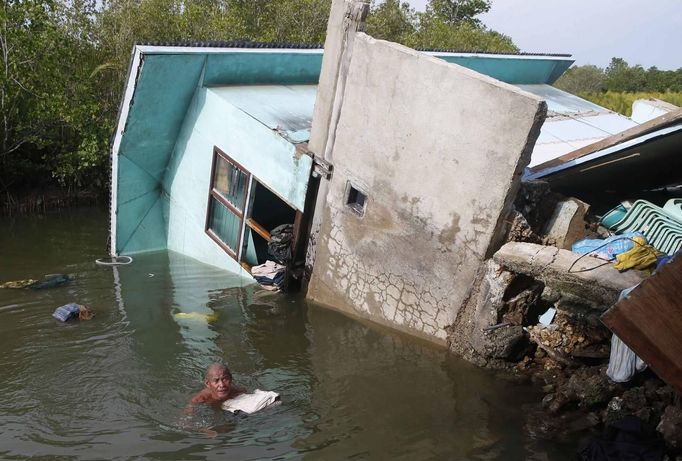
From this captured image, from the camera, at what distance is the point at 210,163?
11.1 meters

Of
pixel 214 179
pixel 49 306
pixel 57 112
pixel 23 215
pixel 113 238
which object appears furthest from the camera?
pixel 23 215

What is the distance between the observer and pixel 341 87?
9.15 metres

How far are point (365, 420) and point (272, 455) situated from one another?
1.08 metres

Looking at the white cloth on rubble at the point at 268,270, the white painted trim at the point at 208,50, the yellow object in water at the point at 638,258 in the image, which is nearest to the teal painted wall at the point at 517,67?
the white painted trim at the point at 208,50

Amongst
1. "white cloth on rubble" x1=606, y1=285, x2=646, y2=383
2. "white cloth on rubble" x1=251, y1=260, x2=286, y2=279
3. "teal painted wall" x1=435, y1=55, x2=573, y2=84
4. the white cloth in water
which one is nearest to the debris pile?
"white cloth on rubble" x1=606, y1=285, x2=646, y2=383

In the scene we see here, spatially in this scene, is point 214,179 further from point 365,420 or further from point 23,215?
point 23,215

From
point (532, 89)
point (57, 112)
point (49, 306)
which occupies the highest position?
point (532, 89)

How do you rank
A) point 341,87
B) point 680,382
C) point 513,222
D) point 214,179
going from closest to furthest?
point 680,382
point 513,222
point 341,87
point 214,179

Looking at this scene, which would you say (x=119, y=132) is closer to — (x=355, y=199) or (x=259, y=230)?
(x=259, y=230)

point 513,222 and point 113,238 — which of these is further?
point 113,238

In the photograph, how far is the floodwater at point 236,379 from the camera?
661 cm

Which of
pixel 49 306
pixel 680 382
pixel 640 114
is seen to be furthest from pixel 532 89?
pixel 680 382

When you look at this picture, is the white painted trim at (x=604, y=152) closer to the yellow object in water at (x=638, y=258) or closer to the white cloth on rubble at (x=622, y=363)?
the yellow object in water at (x=638, y=258)

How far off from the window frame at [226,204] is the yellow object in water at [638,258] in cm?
541
